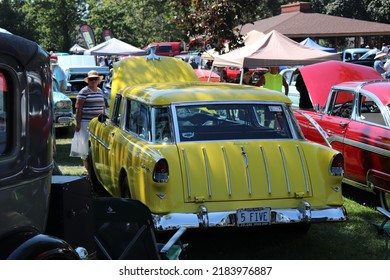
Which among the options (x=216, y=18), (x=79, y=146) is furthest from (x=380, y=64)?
(x=79, y=146)

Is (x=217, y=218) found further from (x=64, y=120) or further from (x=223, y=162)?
(x=64, y=120)

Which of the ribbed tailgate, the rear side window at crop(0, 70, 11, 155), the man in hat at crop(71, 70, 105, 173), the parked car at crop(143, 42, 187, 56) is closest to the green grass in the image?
the ribbed tailgate

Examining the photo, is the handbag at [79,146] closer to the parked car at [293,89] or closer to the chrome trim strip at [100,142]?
the chrome trim strip at [100,142]

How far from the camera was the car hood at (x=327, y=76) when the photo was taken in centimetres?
1068

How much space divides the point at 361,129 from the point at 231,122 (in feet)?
7.62

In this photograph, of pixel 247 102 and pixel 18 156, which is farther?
pixel 247 102

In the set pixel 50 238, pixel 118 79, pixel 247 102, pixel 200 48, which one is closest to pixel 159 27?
pixel 200 48

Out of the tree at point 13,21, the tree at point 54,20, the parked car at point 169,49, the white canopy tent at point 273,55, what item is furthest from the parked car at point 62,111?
the tree at point 54,20

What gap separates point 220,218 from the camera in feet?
19.1

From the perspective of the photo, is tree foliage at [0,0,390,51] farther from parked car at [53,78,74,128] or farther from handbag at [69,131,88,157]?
handbag at [69,131,88,157]

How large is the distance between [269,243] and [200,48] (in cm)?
1178

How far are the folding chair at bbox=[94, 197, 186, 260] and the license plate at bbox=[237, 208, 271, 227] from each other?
4.11 feet

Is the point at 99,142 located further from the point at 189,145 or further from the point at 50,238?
the point at 50,238

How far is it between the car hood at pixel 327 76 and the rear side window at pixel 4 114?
7694mm
